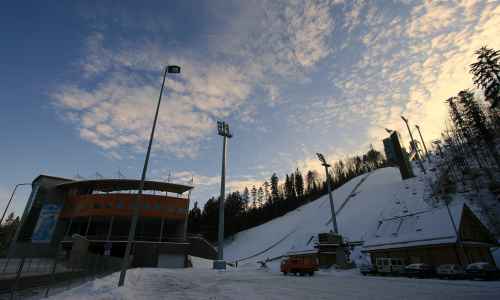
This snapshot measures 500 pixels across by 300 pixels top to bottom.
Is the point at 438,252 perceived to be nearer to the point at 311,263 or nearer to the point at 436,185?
the point at 311,263

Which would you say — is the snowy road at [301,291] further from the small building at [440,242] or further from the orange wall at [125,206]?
the orange wall at [125,206]

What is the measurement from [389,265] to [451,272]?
712 centimetres

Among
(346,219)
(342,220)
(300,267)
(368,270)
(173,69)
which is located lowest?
(368,270)

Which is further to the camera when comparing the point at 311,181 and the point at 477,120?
the point at 311,181

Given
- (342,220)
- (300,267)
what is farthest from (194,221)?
(300,267)

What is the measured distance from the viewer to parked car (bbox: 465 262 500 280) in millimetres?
19953

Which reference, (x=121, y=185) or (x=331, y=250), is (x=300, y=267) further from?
(x=121, y=185)

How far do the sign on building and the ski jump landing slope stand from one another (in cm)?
4840

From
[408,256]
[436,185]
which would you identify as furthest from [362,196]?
[408,256]

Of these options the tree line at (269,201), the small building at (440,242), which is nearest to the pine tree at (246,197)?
the tree line at (269,201)

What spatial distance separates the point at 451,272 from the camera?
22188mm

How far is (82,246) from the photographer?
35312 mm

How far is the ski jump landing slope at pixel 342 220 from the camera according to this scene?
55562 millimetres

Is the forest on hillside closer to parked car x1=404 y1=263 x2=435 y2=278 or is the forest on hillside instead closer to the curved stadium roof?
parked car x1=404 y1=263 x2=435 y2=278
